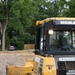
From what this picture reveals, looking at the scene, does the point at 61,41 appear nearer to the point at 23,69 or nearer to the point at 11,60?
the point at 23,69

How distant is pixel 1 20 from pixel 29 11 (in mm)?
5145

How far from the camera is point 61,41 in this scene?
7.76 m

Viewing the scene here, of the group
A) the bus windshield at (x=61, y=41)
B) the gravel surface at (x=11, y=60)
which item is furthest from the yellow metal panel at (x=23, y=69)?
the gravel surface at (x=11, y=60)

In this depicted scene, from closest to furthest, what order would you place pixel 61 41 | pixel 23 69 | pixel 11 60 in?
pixel 61 41 < pixel 23 69 < pixel 11 60

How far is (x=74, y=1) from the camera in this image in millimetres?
25453

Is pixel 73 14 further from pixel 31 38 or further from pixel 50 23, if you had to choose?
pixel 31 38

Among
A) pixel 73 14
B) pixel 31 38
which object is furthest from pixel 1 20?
pixel 73 14

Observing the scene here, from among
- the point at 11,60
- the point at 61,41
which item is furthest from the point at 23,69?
the point at 11,60

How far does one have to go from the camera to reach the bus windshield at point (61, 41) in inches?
302

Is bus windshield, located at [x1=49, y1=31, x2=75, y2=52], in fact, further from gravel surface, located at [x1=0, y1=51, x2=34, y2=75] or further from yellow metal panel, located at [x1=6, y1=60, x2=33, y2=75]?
gravel surface, located at [x1=0, y1=51, x2=34, y2=75]

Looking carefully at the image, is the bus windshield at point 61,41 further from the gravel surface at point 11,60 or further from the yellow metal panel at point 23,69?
the gravel surface at point 11,60

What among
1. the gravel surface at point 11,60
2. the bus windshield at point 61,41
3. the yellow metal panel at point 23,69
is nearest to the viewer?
the bus windshield at point 61,41

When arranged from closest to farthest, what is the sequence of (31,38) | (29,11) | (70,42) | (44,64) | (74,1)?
(44,64), (70,42), (74,1), (29,11), (31,38)

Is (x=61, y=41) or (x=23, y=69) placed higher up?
(x=61, y=41)
